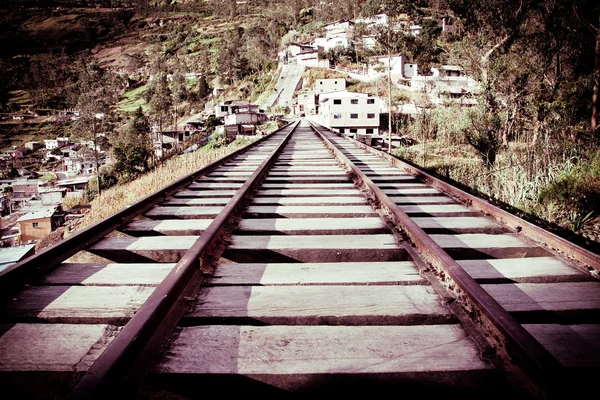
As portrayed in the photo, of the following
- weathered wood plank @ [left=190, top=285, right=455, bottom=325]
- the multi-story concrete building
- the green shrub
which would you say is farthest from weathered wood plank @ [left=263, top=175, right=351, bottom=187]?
the multi-story concrete building

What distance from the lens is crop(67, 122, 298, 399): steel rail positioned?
1073 millimetres

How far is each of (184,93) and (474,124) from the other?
107 m

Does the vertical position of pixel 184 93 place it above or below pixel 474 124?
above

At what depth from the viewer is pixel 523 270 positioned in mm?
2213

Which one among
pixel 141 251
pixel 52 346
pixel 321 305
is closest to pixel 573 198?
pixel 321 305

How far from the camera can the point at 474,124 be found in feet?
31.1

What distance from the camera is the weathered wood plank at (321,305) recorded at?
167 centimetres

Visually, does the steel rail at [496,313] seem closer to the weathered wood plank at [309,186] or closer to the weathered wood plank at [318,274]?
the weathered wood plank at [318,274]

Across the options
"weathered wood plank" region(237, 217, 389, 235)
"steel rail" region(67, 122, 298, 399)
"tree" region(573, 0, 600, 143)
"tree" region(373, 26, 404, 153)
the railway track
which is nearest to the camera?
"steel rail" region(67, 122, 298, 399)

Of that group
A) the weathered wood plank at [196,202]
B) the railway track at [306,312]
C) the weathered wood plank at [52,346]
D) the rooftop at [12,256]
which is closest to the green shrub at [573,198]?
the railway track at [306,312]

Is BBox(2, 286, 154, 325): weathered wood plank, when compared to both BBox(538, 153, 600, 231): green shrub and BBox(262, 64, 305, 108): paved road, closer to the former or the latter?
BBox(538, 153, 600, 231): green shrub

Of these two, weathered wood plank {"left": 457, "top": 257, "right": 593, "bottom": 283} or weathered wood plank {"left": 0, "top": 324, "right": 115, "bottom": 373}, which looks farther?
weathered wood plank {"left": 457, "top": 257, "right": 593, "bottom": 283}

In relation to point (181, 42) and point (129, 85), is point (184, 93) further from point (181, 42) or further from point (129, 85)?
point (181, 42)

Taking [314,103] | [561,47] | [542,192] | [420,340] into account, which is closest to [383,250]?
[420,340]
